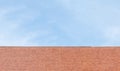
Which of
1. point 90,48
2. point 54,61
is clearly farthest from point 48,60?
point 90,48

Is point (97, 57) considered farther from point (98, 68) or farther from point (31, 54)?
point (31, 54)

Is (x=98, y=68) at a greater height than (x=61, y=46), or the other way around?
(x=61, y=46)

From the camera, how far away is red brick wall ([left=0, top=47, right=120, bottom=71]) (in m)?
20.6

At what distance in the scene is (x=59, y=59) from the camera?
20.9 meters

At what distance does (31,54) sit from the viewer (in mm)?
21062

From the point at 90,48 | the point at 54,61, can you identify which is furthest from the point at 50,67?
the point at 90,48

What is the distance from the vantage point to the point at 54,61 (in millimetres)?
20859

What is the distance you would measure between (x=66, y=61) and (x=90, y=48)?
57.5 inches

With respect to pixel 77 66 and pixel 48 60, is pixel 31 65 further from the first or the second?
pixel 77 66

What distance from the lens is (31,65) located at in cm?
2075

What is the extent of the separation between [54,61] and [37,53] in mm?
1020

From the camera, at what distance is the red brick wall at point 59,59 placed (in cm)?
2064

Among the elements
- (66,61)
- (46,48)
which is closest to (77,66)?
(66,61)

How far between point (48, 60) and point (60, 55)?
70 centimetres
